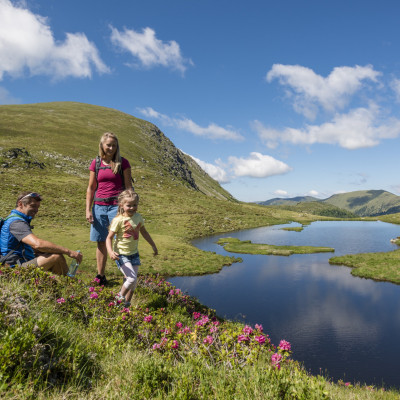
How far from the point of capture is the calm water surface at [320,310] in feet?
49.3

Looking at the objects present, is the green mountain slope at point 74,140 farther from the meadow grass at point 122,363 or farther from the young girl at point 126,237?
A: the meadow grass at point 122,363

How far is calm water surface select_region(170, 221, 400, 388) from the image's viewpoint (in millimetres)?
15016

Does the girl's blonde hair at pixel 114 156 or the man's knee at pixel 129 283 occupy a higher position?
the girl's blonde hair at pixel 114 156

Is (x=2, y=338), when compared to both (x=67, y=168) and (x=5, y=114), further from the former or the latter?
(x=5, y=114)

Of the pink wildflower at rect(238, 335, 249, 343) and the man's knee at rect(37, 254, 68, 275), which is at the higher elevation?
the man's knee at rect(37, 254, 68, 275)

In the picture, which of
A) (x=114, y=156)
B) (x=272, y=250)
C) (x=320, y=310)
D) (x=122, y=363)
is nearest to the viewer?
(x=122, y=363)

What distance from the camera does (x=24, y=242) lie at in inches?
283

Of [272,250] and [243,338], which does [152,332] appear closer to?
[243,338]

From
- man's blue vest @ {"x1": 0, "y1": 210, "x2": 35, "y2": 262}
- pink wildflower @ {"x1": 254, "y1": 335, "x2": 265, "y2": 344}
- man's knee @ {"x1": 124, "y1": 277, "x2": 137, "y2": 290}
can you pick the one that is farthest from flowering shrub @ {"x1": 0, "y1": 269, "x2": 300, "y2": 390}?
man's blue vest @ {"x1": 0, "y1": 210, "x2": 35, "y2": 262}

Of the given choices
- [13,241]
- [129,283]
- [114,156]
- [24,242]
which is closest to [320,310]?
[129,283]

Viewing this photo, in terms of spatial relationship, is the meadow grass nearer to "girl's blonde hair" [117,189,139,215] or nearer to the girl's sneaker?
the girl's sneaker

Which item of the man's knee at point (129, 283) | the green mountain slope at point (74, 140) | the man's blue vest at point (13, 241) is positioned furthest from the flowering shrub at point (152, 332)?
the green mountain slope at point (74, 140)

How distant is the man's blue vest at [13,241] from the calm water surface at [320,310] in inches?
581

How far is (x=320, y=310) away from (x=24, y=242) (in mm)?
22473
